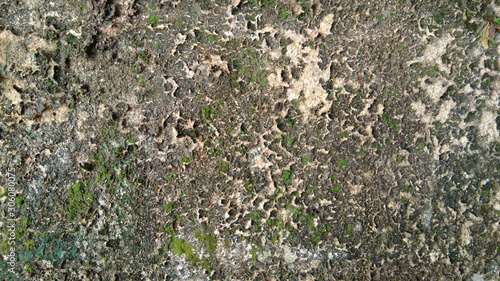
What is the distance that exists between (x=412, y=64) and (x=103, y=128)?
90cm

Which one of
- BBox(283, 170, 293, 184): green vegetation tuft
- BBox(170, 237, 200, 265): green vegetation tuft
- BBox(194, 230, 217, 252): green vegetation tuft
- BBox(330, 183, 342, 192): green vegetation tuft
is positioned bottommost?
BBox(170, 237, 200, 265): green vegetation tuft

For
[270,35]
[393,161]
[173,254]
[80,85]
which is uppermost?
[270,35]

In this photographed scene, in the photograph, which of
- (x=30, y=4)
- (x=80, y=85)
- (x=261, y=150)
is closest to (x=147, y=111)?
(x=80, y=85)

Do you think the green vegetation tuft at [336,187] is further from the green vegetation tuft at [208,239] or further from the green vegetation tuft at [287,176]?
the green vegetation tuft at [208,239]

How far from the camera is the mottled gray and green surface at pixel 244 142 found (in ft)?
3.90

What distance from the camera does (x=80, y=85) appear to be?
1.23 m

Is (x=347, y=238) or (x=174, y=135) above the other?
(x=174, y=135)

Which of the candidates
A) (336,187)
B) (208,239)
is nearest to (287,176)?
(336,187)

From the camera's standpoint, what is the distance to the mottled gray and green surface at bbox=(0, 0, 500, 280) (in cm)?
119

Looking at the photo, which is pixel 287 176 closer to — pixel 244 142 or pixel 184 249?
pixel 244 142

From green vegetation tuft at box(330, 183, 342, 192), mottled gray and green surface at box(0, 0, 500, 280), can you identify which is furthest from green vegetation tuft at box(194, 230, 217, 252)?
green vegetation tuft at box(330, 183, 342, 192)

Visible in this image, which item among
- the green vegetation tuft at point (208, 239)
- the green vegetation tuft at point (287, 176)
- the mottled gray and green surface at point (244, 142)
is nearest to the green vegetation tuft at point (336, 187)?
the mottled gray and green surface at point (244, 142)

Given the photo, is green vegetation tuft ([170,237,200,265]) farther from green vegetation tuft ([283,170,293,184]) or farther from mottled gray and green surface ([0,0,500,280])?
green vegetation tuft ([283,170,293,184])

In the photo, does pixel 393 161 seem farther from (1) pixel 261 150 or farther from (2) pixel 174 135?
(2) pixel 174 135
